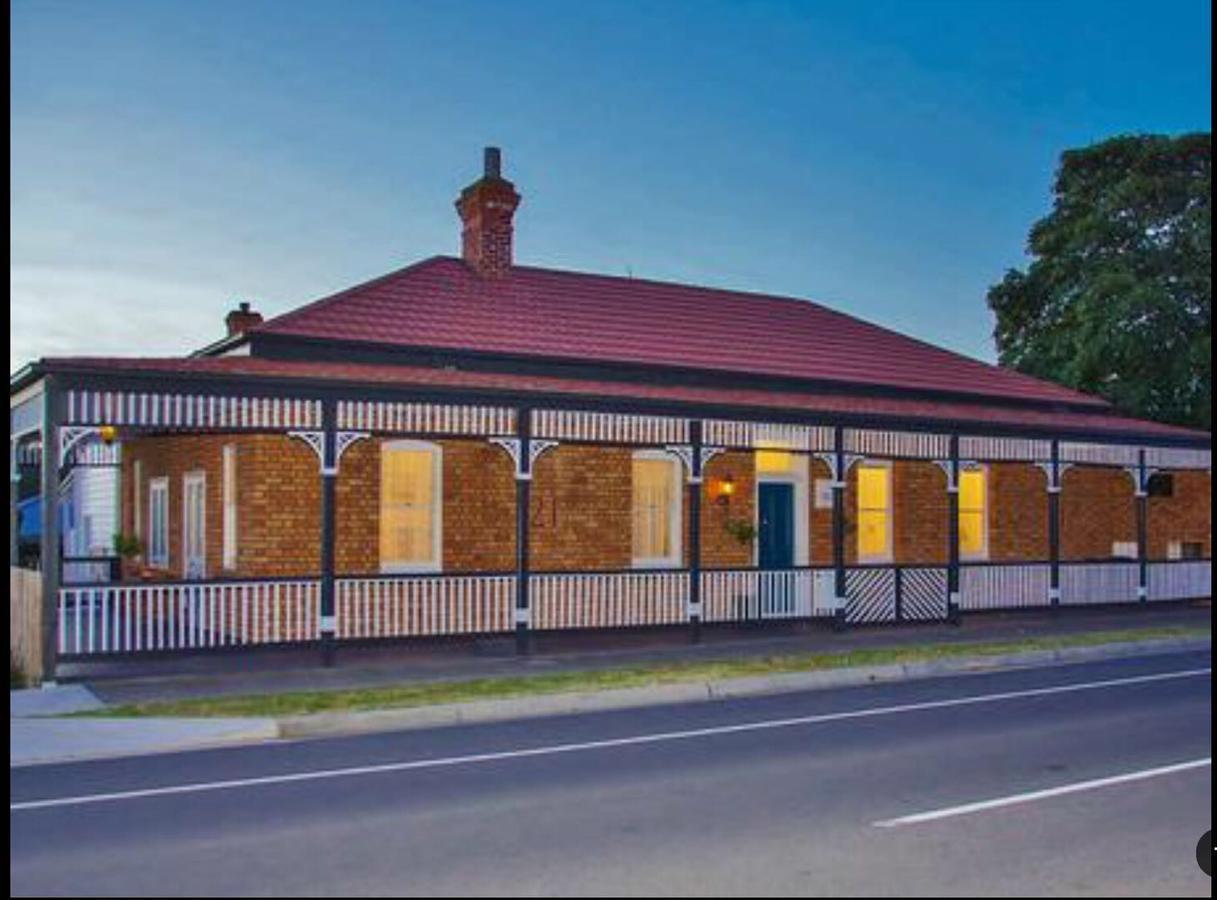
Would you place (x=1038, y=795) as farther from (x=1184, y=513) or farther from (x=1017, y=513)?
(x=1184, y=513)

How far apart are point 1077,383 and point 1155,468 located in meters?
9.54

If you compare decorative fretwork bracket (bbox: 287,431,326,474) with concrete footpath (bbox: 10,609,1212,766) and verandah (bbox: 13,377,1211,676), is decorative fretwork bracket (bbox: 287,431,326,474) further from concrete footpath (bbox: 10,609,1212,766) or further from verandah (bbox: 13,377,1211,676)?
concrete footpath (bbox: 10,609,1212,766)

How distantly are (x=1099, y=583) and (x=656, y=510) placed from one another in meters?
8.81

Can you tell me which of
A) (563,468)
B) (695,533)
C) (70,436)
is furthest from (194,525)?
(695,533)

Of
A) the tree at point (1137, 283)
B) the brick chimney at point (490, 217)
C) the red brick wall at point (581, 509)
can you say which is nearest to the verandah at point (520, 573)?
the red brick wall at point (581, 509)

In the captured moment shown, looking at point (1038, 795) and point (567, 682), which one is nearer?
point (1038, 795)

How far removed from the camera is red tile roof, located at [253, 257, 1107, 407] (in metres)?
21.7

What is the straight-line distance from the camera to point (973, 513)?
2581 centimetres

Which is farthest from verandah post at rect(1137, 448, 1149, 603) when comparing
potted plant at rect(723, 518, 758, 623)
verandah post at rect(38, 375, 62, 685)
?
verandah post at rect(38, 375, 62, 685)

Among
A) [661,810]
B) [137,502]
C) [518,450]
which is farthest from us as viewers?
[137,502]

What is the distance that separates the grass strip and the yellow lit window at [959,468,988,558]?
5.35 metres

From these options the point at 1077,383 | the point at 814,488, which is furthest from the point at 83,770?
the point at 1077,383

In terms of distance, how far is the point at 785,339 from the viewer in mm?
26594

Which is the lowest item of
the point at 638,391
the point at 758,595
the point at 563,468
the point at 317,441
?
the point at 758,595
